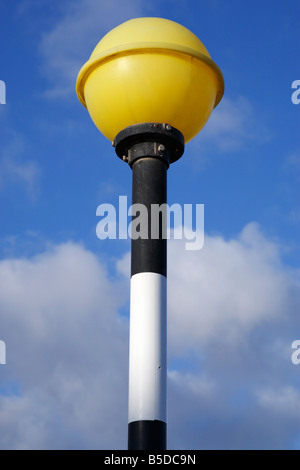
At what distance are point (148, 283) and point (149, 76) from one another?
223cm

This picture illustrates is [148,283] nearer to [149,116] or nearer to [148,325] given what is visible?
[148,325]

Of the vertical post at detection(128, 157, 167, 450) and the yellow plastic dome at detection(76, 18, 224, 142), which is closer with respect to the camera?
the vertical post at detection(128, 157, 167, 450)

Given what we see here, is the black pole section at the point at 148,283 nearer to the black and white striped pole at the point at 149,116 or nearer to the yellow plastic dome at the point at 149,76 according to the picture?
the black and white striped pole at the point at 149,116

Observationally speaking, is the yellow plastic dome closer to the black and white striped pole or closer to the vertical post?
the black and white striped pole

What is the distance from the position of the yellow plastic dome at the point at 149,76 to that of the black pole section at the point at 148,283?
18cm

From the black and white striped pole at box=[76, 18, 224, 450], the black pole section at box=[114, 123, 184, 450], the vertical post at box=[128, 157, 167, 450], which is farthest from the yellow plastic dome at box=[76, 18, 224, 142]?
the vertical post at box=[128, 157, 167, 450]

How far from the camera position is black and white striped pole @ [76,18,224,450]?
8.17 m

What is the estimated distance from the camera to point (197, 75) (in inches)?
347

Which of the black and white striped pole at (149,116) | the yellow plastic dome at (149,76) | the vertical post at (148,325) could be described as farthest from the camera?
the yellow plastic dome at (149,76)

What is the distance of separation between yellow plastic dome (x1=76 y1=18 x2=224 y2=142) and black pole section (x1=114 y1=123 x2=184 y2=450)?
0.59ft

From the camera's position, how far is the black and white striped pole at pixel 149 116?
817 centimetres

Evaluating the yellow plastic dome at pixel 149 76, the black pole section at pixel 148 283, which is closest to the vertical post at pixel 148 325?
the black pole section at pixel 148 283

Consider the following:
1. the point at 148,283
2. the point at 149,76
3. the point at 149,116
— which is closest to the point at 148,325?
the point at 148,283
